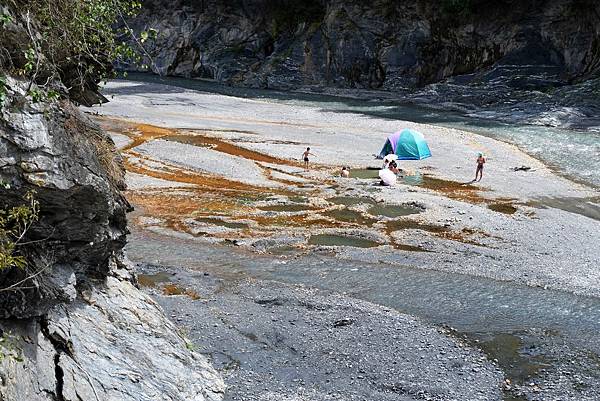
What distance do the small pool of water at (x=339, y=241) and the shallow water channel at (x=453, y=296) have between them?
1116 millimetres

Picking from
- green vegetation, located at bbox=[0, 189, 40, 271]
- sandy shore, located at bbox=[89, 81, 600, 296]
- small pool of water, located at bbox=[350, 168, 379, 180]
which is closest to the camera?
green vegetation, located at bbox=[0, 189, 40, 271]

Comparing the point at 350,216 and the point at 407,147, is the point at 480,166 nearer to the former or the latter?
the point at 407,147

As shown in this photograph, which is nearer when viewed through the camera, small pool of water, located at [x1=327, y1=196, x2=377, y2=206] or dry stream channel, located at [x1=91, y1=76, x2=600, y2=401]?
dry stream channel, located at [x1=91, y1=76, x2=600, y2=401]

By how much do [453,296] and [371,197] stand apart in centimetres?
918

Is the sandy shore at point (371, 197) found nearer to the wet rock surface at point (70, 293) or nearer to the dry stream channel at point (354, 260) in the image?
the dry stream channel at point (354, 260)

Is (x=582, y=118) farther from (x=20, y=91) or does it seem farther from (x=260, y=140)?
(x=20, y=91)

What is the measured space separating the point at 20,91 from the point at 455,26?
191 feet

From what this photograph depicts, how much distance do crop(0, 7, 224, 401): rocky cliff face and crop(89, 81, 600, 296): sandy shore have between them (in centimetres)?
861

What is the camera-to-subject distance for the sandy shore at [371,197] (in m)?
17.6

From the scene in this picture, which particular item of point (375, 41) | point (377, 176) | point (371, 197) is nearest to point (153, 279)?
point (371, 197)

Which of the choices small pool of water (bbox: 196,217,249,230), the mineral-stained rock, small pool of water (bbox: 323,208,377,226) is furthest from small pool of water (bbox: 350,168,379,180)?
the mineral-stained rock

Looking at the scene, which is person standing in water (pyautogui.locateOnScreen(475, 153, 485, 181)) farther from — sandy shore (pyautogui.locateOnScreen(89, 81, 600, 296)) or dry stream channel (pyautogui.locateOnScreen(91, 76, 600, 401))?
dry stream channel (pyautogui.locateOnScreen(91, 76, 600, 401))

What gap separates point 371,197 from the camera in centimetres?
2344

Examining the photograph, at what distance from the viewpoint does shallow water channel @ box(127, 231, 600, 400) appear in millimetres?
12266
